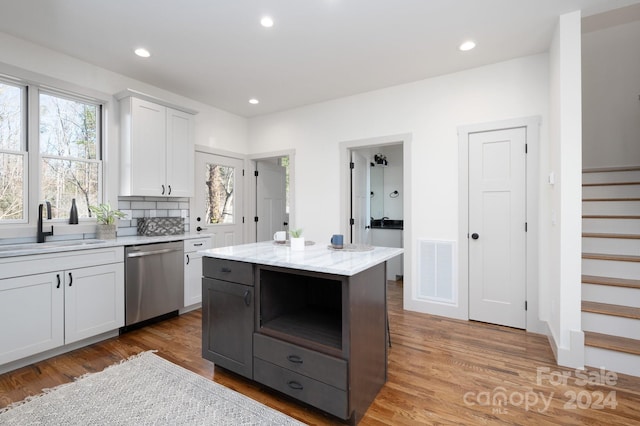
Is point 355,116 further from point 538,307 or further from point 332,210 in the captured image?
point 538,307

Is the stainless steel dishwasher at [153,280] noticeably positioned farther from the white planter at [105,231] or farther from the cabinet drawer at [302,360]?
the cabinet drawer at [302,360]

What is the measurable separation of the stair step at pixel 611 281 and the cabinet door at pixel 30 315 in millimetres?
4672

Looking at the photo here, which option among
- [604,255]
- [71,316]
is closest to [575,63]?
[604,255]

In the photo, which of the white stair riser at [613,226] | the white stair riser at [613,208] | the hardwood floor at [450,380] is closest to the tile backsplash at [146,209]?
the hardwood floor at [450,380]

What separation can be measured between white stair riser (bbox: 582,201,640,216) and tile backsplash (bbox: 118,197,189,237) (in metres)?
4.99

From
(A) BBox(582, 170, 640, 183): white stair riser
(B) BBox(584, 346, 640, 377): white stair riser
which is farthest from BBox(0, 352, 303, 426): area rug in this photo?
(A) BBox(582, 170, 640, 183): white stair riser

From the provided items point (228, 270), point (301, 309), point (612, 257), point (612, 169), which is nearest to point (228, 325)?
point (228, 270)

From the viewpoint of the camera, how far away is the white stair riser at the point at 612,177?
359 cm

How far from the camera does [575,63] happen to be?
2387 mm

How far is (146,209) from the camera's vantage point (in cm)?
384

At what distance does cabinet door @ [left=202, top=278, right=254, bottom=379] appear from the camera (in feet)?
6.75

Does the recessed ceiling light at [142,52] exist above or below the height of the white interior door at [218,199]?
above

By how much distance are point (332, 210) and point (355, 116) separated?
1.37 metres

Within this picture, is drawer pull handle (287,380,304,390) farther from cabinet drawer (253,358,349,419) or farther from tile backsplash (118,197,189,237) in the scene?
tile backsplash (118,197,189,237)
